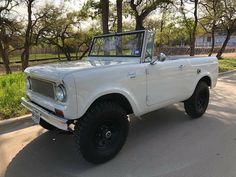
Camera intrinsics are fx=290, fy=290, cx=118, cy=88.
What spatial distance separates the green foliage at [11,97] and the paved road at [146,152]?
53cm

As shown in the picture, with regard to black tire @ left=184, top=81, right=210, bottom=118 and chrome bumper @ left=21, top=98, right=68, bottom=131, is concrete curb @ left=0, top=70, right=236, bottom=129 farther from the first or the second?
black tire @ left=184, top=81, right=210, bottom=118

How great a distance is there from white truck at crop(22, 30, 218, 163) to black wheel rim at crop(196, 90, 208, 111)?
1.67 feet

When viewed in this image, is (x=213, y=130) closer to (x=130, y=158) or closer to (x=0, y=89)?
(x=130, y=158)

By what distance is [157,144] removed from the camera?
4.40 meters

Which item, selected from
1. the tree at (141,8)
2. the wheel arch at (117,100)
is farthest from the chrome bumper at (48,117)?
the tree at (141,8)

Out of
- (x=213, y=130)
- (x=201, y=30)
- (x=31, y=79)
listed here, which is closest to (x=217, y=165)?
(x=213, y=130)

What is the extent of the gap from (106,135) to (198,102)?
2.49 metres

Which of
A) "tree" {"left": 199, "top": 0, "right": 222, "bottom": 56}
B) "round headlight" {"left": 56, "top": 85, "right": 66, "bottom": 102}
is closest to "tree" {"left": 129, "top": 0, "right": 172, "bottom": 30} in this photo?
"tree" {"left": 199, "top": 0, "right": 222, "bottom": 56}

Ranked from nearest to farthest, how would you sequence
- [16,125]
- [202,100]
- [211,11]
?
[16,125]
[202,100]
[211,11]

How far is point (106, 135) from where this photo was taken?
12.5 ft

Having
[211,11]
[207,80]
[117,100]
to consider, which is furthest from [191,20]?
[117,100]

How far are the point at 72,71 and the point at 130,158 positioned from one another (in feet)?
4.69

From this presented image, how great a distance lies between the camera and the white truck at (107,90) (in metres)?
3.45

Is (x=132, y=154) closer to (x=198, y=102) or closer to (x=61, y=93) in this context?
(x=61, y=93)
